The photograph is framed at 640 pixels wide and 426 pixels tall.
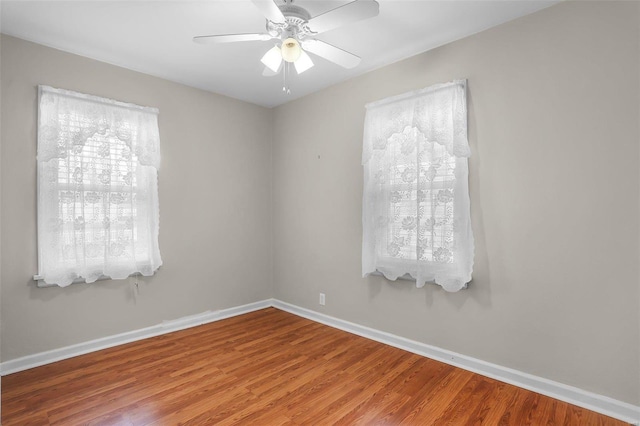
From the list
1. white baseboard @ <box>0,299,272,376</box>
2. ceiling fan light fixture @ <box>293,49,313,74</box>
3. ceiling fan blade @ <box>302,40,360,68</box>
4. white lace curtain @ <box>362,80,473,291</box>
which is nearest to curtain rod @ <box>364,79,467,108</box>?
white lace curtain @ <box>362,80,473,291</box>

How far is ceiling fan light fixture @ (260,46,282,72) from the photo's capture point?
2.15 metres

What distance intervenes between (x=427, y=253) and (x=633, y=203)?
1.27 m

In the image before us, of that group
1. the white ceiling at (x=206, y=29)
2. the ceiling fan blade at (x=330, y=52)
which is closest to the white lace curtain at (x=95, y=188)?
the white ceiling at (x=206, y=29)

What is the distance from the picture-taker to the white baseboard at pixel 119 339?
2486 millimetres

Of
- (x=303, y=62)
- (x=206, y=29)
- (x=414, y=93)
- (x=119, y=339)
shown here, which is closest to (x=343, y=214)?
(x=414, y=93)

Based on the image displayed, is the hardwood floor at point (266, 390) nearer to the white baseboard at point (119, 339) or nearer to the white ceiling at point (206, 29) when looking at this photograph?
the white baseboard at point (119, 339)

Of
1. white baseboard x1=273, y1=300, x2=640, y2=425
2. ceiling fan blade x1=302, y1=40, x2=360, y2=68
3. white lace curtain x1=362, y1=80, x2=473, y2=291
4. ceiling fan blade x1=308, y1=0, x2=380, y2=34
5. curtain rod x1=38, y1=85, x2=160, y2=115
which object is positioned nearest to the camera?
ceiling fan blade x1=308, y1=0, x2=380, y2=34

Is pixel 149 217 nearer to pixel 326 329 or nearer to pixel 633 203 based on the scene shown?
pixel 326 329

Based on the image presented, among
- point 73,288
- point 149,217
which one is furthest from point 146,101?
point 73,288

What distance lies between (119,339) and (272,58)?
2808 mm

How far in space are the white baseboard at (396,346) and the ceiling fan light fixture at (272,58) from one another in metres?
2.47

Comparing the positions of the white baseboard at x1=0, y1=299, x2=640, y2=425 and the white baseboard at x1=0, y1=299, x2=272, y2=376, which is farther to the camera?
the white baseboard at x1=0, y1=299, x2=272, y2=376

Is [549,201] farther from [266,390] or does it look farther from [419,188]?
[266,390]

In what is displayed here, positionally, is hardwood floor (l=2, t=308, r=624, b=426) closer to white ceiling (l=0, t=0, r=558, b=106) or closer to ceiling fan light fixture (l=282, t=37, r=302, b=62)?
ceiling fan light fixture (l=282, t=37, r=302, b=62)
